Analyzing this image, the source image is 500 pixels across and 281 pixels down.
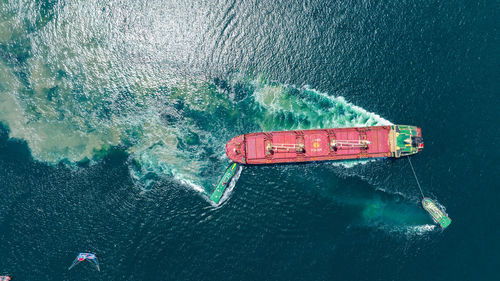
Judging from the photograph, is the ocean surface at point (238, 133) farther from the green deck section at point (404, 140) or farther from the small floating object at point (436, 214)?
the green deck section at point (404, 140)

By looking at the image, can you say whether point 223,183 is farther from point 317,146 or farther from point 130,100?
point 130,100

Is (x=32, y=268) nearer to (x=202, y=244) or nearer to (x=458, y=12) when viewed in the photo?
(x=202, y=244)

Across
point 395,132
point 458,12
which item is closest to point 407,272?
point 395,132

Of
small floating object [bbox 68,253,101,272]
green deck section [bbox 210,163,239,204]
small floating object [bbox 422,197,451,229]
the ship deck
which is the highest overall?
the ship deck

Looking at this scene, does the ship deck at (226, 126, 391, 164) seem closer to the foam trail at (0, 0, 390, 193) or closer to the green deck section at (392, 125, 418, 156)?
the green deck section at (392, 125, 418, 156)

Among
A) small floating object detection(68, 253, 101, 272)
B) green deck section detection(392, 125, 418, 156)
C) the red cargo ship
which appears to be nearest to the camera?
small floating object detection(68, 253, 101, 272)

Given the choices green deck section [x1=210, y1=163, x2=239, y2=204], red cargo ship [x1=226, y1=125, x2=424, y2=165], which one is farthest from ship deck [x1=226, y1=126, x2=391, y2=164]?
green deck section [x1=210, y1=163, x2=239, y2=204]

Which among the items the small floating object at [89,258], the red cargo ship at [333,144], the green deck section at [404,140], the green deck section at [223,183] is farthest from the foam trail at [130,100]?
the small floating object at [89,258]
